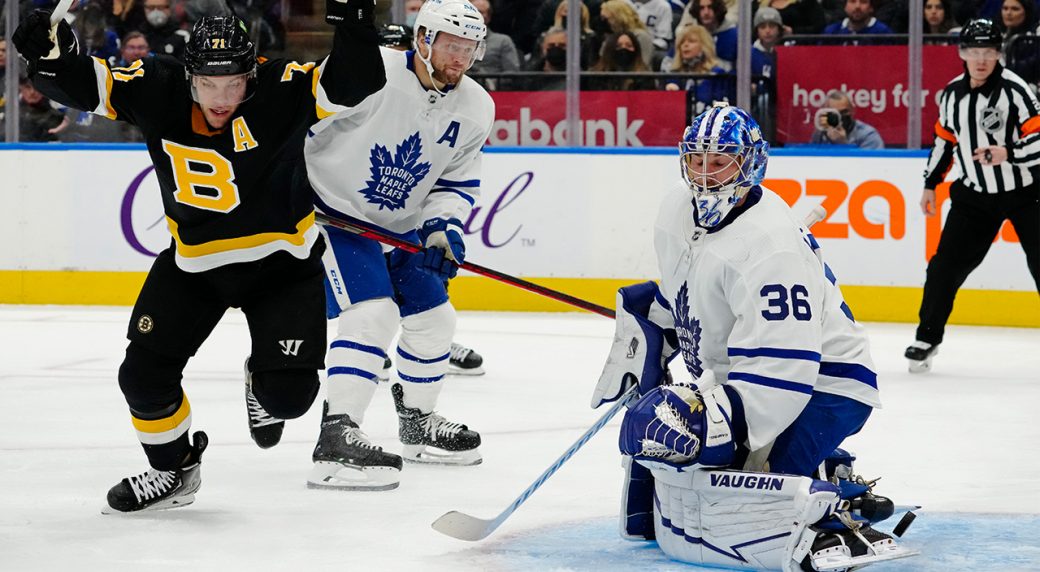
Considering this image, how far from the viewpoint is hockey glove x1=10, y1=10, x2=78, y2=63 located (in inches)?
112

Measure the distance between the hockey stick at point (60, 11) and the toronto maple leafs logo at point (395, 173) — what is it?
1.05 metres

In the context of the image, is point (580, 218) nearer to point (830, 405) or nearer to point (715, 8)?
point (715, 8)

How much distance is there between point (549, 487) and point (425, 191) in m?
0.86

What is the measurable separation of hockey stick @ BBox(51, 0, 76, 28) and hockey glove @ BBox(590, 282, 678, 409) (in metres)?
1.13

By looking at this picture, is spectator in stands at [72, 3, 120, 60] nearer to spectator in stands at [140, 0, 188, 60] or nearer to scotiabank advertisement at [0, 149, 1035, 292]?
spectator in stands at [140, 0, 188, 60]

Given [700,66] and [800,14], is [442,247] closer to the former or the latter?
[700,66]

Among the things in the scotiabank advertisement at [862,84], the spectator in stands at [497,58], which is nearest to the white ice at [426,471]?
the scotiabank advertisement at [862,84]

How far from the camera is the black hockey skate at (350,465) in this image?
3.42 meters

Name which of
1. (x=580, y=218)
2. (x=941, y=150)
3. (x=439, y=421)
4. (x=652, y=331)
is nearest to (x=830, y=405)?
(x=652, y=331)

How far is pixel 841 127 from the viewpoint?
6883 mm

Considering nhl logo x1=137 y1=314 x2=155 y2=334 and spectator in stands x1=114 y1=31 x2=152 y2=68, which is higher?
spectator in stands x1=114 y1=31 x2=152 y2=68

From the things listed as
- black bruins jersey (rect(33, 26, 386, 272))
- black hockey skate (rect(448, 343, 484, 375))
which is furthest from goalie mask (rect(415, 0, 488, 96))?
black hockey skate (rect(448, 343, 484, 375))

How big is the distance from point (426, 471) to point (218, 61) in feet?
3.89

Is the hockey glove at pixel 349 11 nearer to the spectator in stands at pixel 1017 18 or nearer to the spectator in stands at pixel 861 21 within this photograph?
the spectator in stands at pixel 861 21
